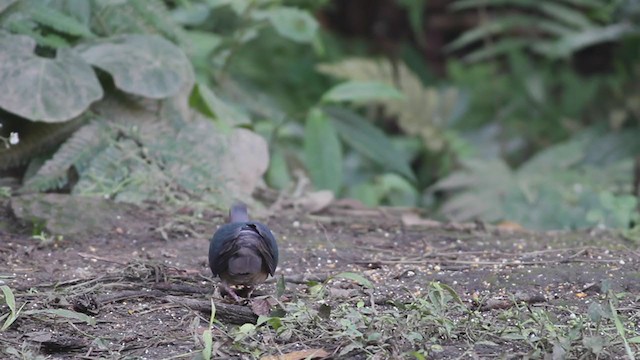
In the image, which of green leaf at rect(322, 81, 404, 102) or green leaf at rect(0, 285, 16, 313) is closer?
green leaf at rect(0, 285, 16, 313)

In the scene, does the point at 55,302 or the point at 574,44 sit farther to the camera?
the point at 574,44

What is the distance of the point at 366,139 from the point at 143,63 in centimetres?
166

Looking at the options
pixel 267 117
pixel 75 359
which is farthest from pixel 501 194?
pixel 75 359

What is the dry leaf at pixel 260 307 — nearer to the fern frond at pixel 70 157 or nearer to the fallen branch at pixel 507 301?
the fallen branch at pixel 507 301

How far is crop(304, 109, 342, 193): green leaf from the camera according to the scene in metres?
4.87

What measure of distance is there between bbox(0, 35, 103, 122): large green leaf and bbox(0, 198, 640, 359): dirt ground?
1.53ft

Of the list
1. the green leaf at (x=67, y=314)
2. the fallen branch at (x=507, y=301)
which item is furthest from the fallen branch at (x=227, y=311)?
the fallen branch at (x=507, y=301)

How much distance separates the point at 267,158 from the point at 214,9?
1372mm

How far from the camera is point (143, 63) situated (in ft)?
13.6

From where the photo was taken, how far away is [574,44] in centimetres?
626

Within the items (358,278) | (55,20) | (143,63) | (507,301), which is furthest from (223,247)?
(55,20)

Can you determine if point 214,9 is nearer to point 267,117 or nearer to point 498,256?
point 267,117

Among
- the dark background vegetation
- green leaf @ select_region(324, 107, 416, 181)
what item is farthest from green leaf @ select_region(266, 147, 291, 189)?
green leaf @ select_region(324, 107, 416, 181)

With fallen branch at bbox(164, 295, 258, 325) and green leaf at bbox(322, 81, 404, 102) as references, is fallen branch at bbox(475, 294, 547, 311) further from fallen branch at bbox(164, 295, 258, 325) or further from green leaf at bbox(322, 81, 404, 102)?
green leaf at bbox(322, 81, 404, 102)
